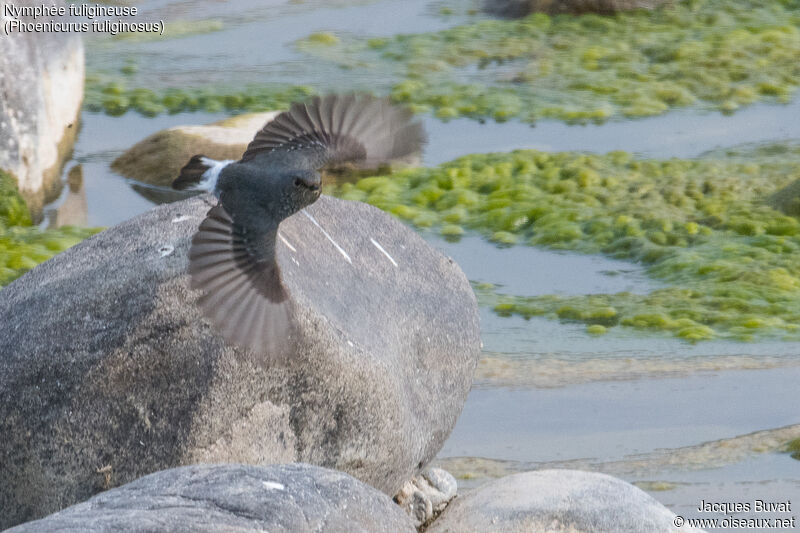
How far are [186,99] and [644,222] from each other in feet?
11.0

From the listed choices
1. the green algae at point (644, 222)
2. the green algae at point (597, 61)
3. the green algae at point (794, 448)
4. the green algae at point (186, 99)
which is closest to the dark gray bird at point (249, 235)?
the green algae at point (794, 448)

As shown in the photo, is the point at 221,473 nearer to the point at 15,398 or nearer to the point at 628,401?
the point at 15,398

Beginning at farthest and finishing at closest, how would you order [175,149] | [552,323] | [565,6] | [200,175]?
[565,6] < [175,149] < [552,323] < [200,175]

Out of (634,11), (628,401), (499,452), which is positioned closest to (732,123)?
(634,11)

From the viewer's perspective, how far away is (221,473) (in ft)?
8.06

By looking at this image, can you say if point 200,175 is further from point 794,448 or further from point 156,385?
point 794,448

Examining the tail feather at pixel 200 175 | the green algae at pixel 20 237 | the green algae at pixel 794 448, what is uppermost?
the tail feather at pixel 200 175

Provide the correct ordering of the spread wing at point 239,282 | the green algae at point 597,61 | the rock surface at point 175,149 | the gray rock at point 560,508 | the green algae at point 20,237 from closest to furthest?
the spread wing at point 239,282, the gray rock at point 560,508, the green algae at point 20,237, the rock surface at point 175,149, the green algae at point 597,61

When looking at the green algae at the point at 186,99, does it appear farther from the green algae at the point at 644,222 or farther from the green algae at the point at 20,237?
the green algae at the point at 20,237

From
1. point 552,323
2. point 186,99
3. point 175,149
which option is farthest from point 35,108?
point 552,323

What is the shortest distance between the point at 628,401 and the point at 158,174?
329 cm

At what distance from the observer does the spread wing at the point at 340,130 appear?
3.36 m

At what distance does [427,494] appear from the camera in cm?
363

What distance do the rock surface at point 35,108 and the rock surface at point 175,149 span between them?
40 cm
